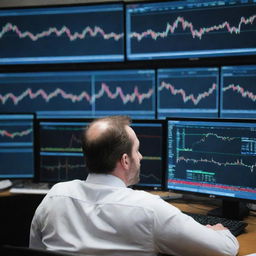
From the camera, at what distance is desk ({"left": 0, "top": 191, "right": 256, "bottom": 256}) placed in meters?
1.74

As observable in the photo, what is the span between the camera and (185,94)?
8.18 ft

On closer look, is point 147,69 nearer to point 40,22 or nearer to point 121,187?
point 40,22

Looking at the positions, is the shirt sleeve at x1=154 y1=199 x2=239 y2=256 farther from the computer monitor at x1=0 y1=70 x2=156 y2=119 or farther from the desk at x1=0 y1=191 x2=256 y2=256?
the computer monitor at x1=0 y1=70 x2=156 y2=119

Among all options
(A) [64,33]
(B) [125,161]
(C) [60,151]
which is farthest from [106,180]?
(A) [64,33]

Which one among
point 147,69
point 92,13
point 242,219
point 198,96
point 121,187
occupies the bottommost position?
point 242,219

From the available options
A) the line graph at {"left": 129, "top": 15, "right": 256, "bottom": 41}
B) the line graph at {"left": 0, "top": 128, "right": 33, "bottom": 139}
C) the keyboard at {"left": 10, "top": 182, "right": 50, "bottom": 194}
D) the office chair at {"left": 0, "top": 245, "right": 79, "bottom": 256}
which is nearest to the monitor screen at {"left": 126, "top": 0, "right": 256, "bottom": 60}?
the line graph at {"left": 129, "top": 15, "right": 256, "bottom": 41}

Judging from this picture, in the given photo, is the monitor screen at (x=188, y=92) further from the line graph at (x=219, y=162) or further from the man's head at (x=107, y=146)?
the man's head at (x=107, y=146)

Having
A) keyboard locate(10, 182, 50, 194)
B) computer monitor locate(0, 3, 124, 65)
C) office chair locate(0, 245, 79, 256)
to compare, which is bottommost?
keyboard locate(10, 182, 50, 194)

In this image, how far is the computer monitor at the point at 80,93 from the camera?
8.48ft

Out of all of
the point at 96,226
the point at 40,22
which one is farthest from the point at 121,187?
the point at 40,22

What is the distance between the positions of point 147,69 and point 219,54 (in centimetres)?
43

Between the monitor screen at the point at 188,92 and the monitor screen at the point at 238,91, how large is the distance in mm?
46

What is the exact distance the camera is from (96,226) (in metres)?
1.44

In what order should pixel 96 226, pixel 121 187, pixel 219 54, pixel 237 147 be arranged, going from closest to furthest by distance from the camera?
pixel 96 226 < pixel 121 187 < pixel 237 147 < pixel 219 54
